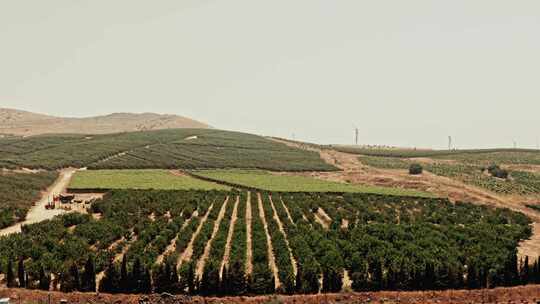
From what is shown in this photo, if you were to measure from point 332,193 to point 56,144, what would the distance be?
277 ft

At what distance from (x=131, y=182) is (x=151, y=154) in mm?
38263

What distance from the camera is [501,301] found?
28938 mm

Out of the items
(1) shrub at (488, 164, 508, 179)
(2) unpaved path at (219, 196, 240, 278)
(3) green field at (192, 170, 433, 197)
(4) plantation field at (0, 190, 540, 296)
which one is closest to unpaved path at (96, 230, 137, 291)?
(4) plantation field at (0, 190, 540, 296)

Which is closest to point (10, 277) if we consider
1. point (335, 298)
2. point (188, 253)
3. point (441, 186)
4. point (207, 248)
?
point (188, 253)

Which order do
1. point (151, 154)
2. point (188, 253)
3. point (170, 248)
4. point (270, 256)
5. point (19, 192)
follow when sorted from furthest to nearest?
point (151, 154), point (19, 192), point (170, 248), point (188, 253), point (270, 256)

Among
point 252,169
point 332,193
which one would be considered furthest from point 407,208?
point 252,169

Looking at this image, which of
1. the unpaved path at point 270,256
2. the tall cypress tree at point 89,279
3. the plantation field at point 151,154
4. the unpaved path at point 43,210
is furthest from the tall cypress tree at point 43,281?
the plantation field at point 151,154

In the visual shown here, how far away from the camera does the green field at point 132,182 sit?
65.7 m

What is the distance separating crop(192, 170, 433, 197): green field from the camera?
68312 millimetres

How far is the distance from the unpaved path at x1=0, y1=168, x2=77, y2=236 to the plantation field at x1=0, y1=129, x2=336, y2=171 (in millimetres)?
16344

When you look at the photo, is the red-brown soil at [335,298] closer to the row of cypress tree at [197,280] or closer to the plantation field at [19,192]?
the row of cypress tree at [197,280]

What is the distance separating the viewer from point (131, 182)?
69938mm

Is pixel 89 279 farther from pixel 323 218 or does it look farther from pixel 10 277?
pixel 323 218

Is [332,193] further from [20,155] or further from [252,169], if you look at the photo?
[20,155]
